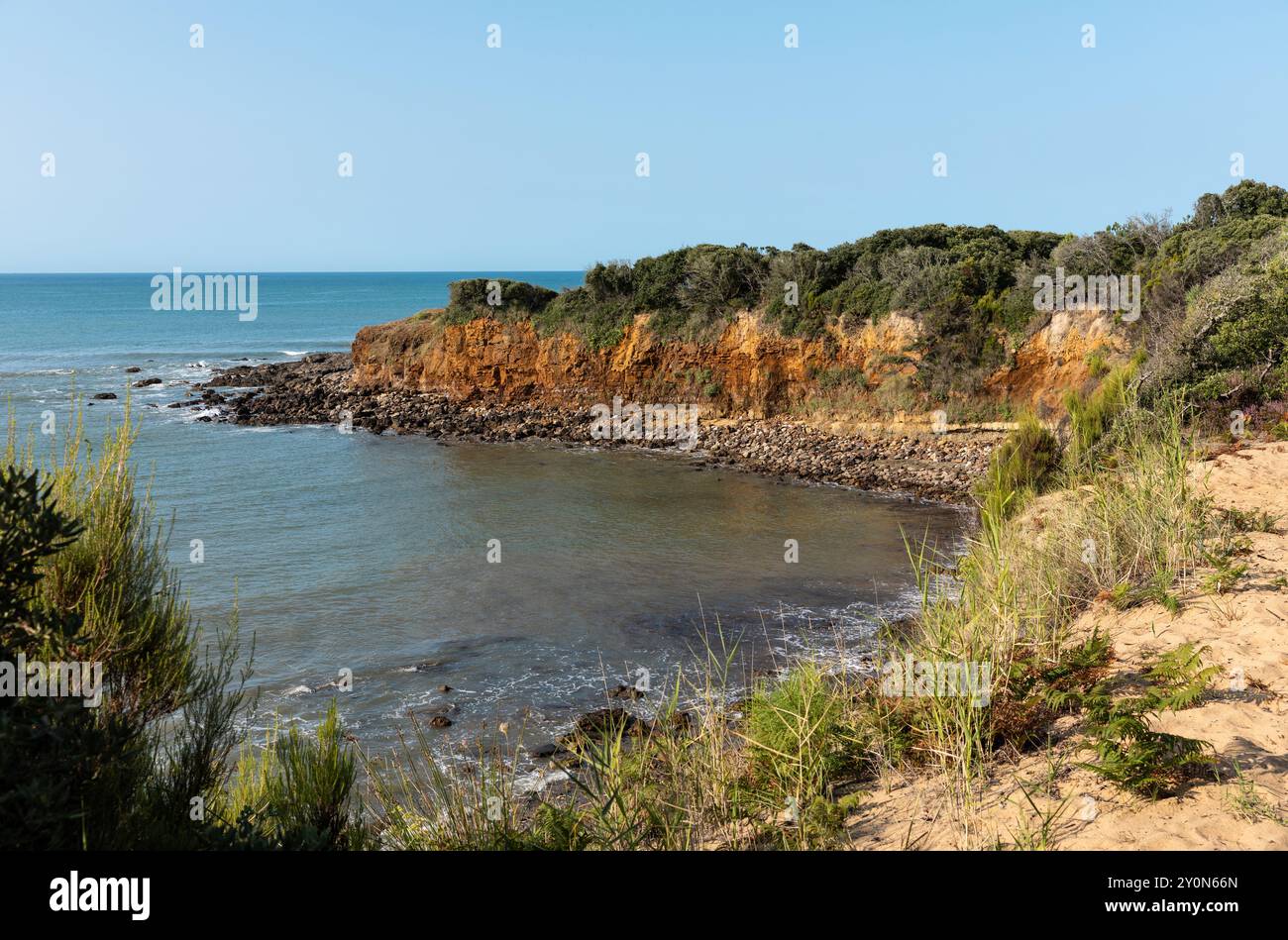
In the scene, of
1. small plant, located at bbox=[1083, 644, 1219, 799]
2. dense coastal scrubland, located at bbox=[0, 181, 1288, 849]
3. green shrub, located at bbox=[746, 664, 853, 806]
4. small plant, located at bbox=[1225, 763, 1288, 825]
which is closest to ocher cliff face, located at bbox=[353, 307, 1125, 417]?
dense coastal scrubland, located at bbox=[0, 181, 1288, 849]

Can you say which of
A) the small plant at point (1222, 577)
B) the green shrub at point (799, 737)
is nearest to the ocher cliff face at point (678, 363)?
the small plant at point (1222, 577)

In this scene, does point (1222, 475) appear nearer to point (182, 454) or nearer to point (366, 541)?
point (366, 541)

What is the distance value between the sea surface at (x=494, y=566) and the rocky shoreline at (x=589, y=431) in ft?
4.11

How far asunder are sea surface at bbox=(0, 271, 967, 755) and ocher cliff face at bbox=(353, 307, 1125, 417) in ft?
14.8

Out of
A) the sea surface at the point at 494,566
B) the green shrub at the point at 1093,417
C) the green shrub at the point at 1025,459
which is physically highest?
the green shrub at the point at 1093,417

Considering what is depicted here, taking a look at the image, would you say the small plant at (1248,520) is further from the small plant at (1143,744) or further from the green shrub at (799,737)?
the green shrub at (799,737)

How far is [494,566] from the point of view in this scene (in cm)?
1708

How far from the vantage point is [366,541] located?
61.2 ft

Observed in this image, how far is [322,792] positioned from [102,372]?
50.8 m

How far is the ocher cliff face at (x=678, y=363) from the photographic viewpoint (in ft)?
84.0

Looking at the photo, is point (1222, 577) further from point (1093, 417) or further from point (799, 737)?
point (1093, 417)

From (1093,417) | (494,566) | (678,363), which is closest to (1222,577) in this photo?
(1093,417)

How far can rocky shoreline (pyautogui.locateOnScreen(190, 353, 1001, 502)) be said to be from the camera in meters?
23.8

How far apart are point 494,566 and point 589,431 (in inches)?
568
